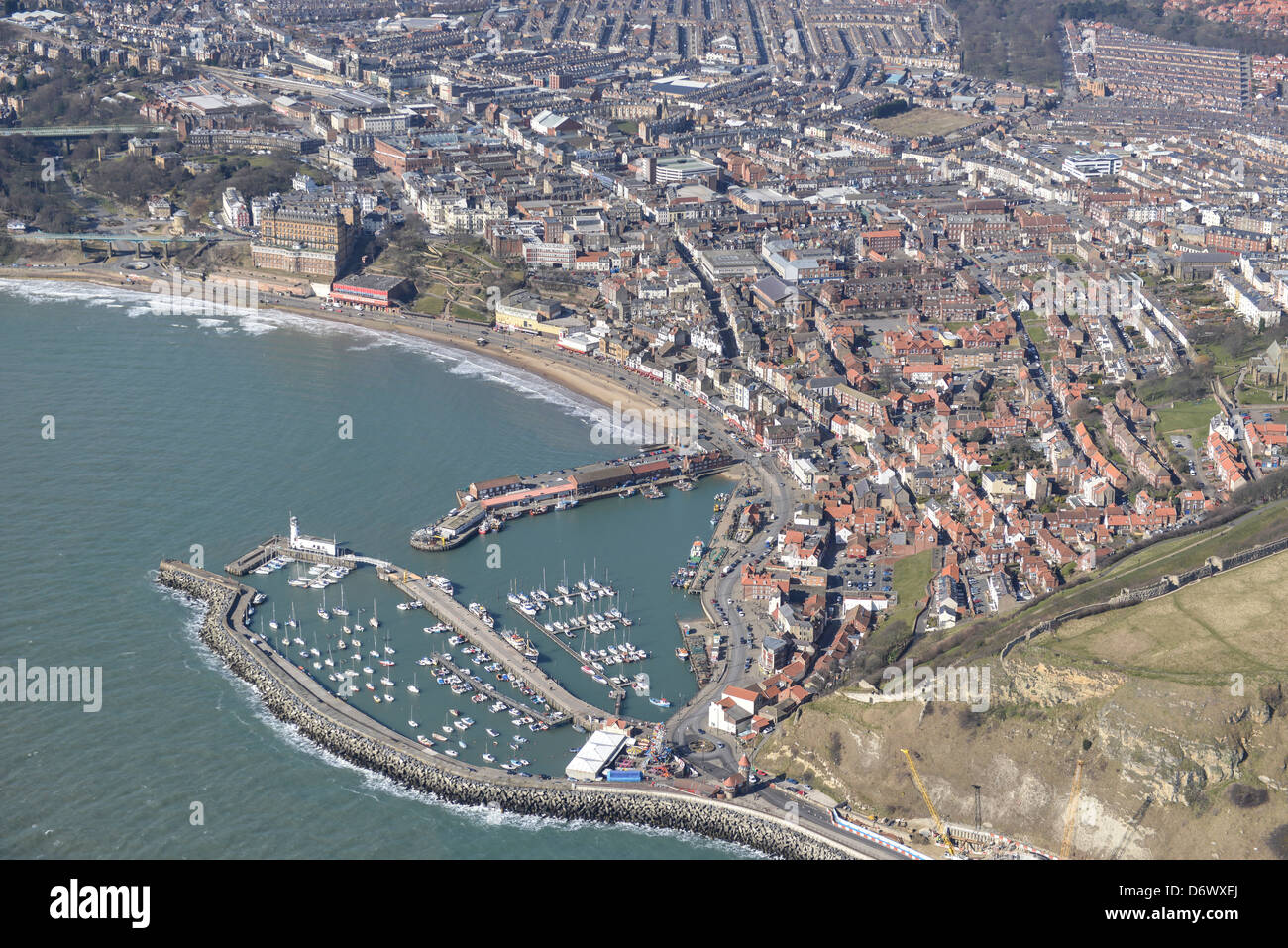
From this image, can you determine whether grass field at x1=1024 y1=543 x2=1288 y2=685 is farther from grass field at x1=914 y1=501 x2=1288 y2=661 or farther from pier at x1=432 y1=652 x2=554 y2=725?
pier at x1=432 y1=652 x2=554 y2=725

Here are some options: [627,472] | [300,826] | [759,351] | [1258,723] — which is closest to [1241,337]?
[759,351]

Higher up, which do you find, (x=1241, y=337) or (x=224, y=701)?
(x=1241, y=337)

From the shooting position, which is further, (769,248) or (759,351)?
(769,248)

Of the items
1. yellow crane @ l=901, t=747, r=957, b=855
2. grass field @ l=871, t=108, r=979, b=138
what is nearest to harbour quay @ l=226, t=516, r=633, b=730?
yellow crane @ l=901, t=747, r=957, b=855

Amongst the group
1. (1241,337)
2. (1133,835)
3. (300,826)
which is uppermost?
(1241,337)

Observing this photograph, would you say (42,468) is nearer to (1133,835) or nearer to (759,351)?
(759,351)

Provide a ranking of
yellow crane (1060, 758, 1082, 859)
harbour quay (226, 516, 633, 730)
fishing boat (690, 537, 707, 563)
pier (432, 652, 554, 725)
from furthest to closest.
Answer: fishing boat (690, 537, 707, 563) < harbour quay (226, 516, 633, 730) < pier (432, 652, 554, 725) < yellow crane (1060, 758, 1082, 859)
